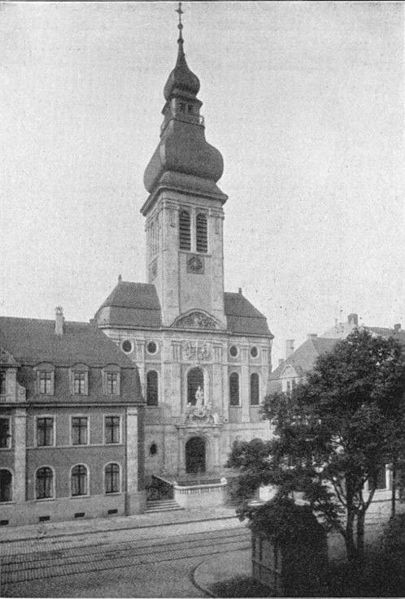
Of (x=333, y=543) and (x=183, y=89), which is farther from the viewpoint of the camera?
(x=183, y=89)

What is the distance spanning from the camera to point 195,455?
4134cm

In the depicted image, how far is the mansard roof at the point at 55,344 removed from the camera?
97.8 ft

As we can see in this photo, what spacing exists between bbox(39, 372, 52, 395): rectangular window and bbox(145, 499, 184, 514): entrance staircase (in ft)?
32.3

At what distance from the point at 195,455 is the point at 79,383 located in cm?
1514

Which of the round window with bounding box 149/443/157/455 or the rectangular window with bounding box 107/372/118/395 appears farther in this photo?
the round window with bounding box 149/443/157/455

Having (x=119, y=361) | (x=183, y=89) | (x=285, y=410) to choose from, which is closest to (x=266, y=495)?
(x=119, y=361)

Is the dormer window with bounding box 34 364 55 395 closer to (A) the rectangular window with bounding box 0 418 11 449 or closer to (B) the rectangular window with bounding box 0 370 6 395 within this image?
(B) the rectangular window with bounding box 0 370 6 395

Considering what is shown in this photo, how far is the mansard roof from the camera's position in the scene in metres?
29.8

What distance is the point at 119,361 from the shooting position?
1268 inches

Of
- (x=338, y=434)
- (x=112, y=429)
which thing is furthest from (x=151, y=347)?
(x=338, y=434)

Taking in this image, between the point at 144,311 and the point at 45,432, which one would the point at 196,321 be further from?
the point at 45,432

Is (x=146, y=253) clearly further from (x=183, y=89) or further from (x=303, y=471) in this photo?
(x=303, y=471)

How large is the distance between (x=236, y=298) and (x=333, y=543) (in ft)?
92.3

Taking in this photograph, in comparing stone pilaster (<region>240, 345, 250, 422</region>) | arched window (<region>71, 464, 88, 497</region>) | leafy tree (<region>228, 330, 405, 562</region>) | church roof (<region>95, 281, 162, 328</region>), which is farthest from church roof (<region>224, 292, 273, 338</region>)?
leafy tree (<region>228, 330, 405, 562</region>)
